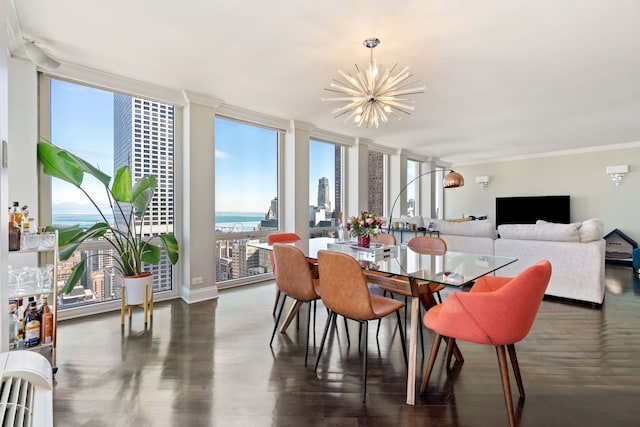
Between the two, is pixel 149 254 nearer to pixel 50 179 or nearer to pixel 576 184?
pixel 50 179

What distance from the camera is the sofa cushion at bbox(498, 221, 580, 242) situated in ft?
12.4

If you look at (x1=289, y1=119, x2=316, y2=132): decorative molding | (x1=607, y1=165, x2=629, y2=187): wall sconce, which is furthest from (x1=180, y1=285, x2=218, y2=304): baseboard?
(x1=607, y1=165, x2=629, y2=187): wall sconce

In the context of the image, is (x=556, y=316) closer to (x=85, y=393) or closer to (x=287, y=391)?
(x=287, y=391)

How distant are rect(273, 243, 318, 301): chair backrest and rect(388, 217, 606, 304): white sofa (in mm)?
3123

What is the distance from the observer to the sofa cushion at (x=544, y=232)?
12.4ft

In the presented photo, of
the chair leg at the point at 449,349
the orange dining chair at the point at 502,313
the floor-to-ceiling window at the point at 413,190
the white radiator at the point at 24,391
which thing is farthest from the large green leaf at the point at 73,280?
the floor-to-ceiling window at the point at 413,190

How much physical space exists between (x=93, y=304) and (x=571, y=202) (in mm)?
9404

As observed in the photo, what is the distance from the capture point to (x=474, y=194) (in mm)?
8734

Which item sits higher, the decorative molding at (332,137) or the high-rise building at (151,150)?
the decorative molding at (332,137)

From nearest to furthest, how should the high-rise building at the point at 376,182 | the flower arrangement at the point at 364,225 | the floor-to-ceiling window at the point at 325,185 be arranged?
the flower arrangement at the point at 364,225 < the floor-to-ceiling window at the point at 325,185 < the high-rise building at the point at 376,182

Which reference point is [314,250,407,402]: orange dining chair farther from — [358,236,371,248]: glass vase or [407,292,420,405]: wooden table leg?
[358,236,371,248]: glass vase

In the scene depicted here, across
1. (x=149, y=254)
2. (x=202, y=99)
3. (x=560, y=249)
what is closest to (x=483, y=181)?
(x=560, y=249)

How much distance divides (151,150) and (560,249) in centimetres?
534

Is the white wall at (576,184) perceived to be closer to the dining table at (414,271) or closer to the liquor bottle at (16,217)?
the dining table at (414,271)
